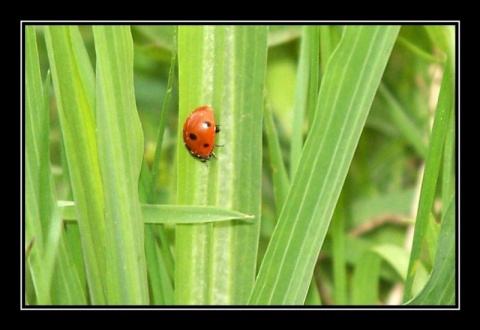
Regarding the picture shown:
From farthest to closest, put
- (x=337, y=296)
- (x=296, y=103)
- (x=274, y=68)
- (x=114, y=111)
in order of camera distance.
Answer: (x=274, y=68), (x=337, y=296), (x=296, y=103), (x=114, y=111)

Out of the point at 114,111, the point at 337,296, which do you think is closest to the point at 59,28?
the point at 114,111

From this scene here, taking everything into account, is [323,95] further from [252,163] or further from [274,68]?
[274,68]

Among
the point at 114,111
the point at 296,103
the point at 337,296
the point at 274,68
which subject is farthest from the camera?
the point at 274,68

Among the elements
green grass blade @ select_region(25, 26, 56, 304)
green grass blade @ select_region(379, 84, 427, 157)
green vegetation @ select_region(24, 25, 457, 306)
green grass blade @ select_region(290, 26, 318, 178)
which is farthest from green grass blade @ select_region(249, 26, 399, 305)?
green grass blade @ select_region(379, 84, 427, 157)

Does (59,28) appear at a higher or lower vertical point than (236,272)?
higher

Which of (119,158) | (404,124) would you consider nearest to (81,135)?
(119,158)

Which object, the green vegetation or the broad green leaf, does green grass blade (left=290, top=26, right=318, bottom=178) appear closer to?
the green vegetation

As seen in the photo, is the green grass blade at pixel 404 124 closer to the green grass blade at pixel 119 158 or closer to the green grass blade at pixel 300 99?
the green grass blade at pixel 300 99

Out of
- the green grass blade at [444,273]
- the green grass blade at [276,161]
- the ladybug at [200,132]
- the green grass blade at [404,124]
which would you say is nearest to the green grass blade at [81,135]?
the ladybug at [200,132]

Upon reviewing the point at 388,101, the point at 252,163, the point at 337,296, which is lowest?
the point at 337,296
